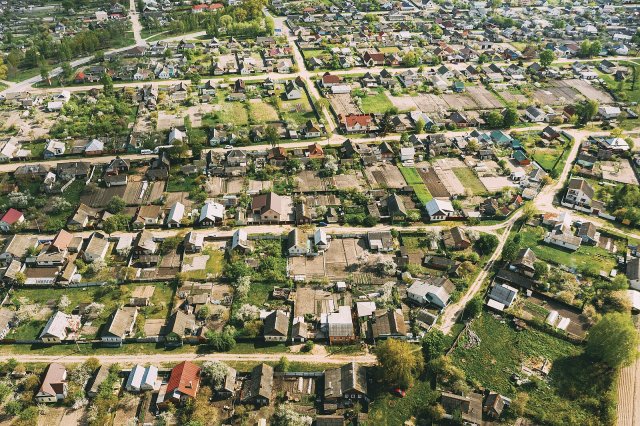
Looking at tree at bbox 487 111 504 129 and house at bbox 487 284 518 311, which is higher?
tree at bbox 487 111 504 129

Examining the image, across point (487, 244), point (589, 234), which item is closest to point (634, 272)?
point (589, 234)

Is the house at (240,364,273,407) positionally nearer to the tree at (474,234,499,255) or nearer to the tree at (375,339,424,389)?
the tree at (375,339,424,389)

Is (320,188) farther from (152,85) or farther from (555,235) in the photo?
(152,85)

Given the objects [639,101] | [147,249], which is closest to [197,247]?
[147,249]

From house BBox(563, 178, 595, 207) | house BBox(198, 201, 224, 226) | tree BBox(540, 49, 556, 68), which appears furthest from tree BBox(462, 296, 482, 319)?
tree BBox(540, 49, 556, 68)

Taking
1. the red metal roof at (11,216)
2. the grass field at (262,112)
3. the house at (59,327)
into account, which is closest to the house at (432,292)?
the house at (59,327)

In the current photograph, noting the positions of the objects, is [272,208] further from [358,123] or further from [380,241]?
Result: [358,123]

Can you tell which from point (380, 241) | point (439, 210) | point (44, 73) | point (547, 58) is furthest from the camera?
point (547, 58)
